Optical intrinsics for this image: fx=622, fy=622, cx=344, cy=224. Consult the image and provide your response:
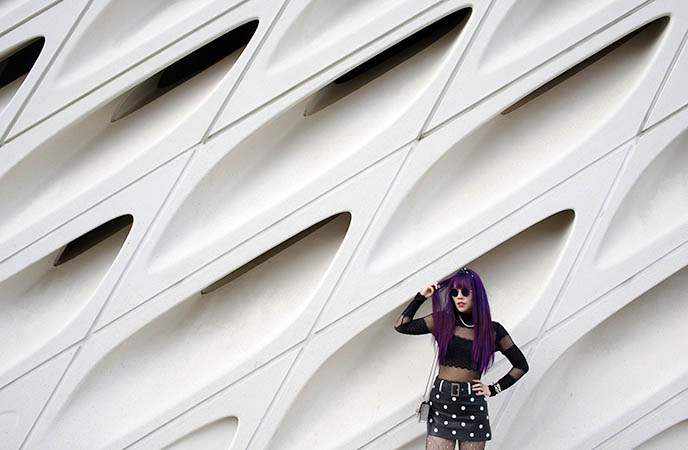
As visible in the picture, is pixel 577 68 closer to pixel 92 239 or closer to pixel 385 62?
pixel 385 62

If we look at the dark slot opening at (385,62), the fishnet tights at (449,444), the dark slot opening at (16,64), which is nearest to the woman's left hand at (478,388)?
the fishnet tights at (449,444)

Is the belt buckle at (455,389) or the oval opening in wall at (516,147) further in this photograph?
the oval opening in wall at (516,147)

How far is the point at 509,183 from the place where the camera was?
5.33 metres

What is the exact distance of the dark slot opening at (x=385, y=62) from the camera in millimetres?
5656

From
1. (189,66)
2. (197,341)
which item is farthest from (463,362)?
(189,66)

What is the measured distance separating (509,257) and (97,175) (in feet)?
12.0

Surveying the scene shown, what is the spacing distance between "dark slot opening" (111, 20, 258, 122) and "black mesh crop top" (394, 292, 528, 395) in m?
3.03

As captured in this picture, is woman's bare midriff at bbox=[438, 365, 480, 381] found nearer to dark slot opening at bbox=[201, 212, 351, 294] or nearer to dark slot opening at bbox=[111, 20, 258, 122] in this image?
dark slot opening at bbox=[201, 212, 351, 294]

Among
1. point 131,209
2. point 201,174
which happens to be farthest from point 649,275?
point 131,209

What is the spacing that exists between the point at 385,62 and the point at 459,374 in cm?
306

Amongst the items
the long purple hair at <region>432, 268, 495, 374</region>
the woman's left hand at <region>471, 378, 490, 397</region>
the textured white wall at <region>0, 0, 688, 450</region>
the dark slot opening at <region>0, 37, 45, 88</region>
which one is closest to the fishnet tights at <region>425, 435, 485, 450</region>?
the woman's left hand at <region>471, 378, 490, 397</region>

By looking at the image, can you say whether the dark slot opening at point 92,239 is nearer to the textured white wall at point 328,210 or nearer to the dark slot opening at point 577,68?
the textured white wall at point 328,210

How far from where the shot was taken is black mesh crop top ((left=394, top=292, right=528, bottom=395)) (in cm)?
423

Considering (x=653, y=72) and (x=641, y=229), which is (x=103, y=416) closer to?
(x=641, y=229)
